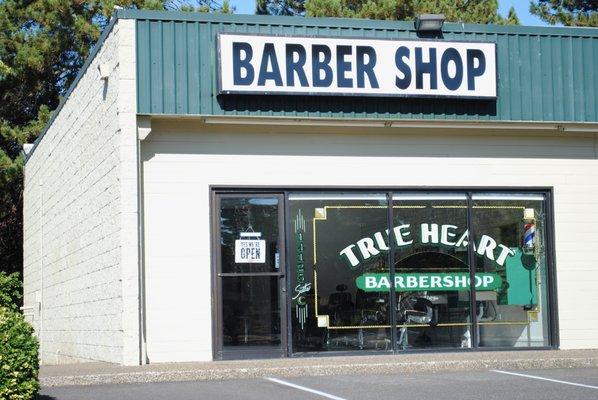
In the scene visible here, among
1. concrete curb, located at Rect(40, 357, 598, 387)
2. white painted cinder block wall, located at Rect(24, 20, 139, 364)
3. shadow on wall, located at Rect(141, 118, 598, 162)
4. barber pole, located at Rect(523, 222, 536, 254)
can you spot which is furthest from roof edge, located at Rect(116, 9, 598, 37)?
concrete curb, located at Rect(40, 357, 598, 387)

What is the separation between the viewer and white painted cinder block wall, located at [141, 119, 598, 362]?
1485 centimetres

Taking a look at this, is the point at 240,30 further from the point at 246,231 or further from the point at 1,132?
the point at 1,132

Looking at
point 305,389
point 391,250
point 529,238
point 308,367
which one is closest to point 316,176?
point 391,250

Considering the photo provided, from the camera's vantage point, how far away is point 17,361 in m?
9.78

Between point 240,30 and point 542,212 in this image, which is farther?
point 542,212

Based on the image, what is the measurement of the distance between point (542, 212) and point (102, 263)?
685 cm

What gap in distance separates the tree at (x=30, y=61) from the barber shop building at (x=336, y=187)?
15078mm

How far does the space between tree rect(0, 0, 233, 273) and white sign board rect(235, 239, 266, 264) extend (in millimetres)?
16306

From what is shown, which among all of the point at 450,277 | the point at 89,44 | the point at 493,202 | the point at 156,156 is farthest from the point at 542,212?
the point at 89,44

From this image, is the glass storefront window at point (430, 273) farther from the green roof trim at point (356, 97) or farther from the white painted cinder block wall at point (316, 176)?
the green roof trim at point (356, 97)

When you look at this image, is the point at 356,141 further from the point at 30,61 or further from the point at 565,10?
the point at 565,10

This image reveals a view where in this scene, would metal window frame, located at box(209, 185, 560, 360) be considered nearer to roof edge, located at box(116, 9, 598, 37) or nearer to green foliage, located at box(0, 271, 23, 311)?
roof edge, located at box(116, 9, 598, 37)

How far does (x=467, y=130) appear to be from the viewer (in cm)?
1596

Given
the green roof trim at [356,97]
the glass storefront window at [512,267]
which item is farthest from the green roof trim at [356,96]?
the glass storefront window at [512,267]
